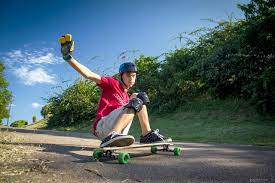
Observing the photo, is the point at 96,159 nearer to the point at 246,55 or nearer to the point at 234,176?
the point at 234,176

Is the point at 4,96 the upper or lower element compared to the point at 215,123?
upper

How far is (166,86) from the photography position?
576 inches

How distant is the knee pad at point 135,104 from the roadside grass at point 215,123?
4066mm

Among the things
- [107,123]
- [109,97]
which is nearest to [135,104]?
[107,123]

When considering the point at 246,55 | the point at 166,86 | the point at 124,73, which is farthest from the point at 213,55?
the point at 124,73

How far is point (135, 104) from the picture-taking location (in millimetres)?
4352

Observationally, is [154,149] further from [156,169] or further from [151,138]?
[156,169]

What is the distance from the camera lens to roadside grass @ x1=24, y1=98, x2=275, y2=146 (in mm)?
8648

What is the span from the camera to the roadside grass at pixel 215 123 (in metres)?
8.65

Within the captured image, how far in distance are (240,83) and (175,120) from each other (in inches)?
107

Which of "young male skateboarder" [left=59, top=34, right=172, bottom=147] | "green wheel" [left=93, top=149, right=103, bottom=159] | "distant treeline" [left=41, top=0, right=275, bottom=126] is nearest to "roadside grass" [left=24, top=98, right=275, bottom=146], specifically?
"distant treeline" [left=41, top=0, right=275, bottom=126]

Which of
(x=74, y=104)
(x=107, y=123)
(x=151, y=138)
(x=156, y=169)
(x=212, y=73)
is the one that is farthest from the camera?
(x=74, y=104)

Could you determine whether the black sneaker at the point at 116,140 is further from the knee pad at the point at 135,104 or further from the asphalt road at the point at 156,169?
the knee pad at the point at 135,104

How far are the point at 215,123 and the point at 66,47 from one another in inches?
299
